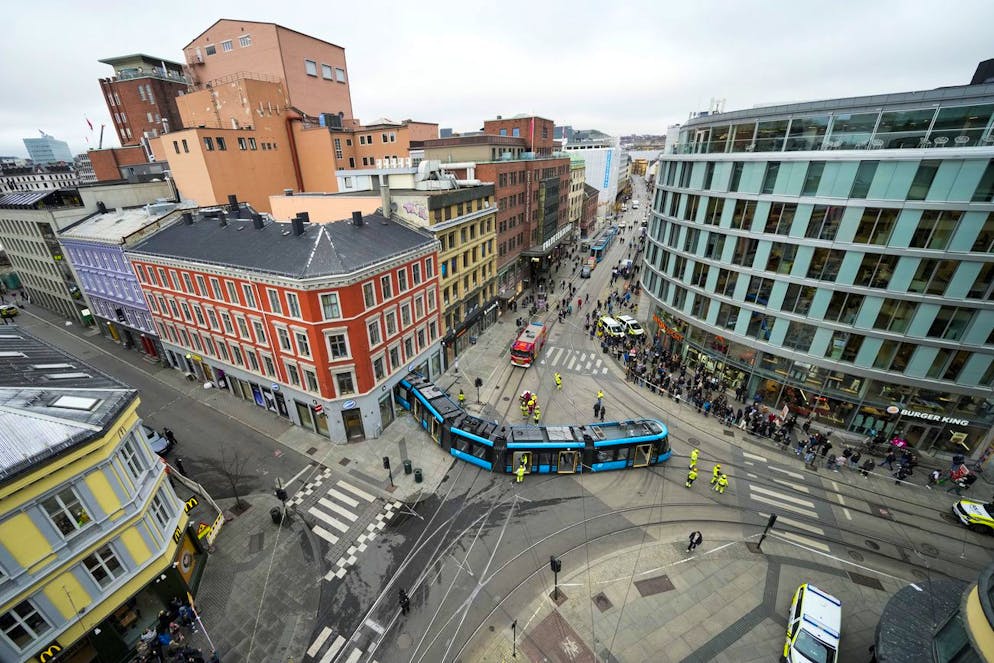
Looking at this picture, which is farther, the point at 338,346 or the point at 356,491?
the point at 338,346

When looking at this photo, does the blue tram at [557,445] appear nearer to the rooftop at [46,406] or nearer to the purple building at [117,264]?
the rooftop at [46,406]

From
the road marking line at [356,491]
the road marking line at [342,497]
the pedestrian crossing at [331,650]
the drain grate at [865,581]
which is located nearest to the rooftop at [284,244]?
the road marking line at [356,491]

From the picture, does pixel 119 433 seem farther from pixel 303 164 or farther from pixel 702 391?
pixel 303 164

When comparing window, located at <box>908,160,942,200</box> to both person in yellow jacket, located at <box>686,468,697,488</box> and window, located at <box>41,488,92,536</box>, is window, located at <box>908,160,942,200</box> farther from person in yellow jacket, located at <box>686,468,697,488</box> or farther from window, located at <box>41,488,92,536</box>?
window, located at <box>41,488,92,536</box>

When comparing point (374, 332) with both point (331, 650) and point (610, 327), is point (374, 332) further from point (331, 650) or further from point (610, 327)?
point (610, 327)

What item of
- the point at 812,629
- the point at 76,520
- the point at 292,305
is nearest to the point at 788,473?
the point at 812,629

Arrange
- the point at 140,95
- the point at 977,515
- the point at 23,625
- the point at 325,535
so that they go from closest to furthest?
1. the point at 23,625
2. the point at 977,515
3. the point at 325,535
4. the point at 140,95
